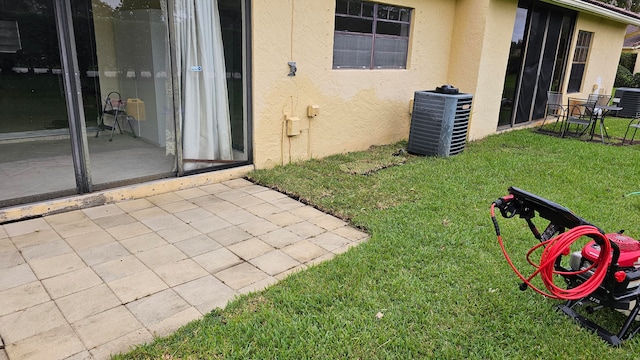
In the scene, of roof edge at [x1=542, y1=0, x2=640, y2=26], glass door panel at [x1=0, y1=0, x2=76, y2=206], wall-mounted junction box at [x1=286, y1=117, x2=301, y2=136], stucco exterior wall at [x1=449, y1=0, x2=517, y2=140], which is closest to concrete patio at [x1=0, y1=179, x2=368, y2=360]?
wall-mounted junction box at [x1=286, y1=117, x2=301, y2=136]

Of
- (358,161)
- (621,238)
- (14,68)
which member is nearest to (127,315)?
(621,238)

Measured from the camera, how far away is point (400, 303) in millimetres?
2627

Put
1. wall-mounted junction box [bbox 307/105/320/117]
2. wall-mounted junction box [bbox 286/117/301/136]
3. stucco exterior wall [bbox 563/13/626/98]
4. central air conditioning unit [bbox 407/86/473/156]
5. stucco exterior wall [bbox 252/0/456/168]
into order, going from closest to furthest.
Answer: stucco exterior wall [bbox 252/0/456/168]
wall-mounted junction box [bbox 286/117/301/136]
wall-mounted junction box [bbox 307/105/320/117]
central air conditioning unit [bbox 407/86/473/156]
stucco exterior wall [bbox 563/13/626/98]

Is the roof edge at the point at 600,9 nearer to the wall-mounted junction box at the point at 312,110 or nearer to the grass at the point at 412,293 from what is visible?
the grass at the point at 412,293

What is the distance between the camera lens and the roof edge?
8.28 metres

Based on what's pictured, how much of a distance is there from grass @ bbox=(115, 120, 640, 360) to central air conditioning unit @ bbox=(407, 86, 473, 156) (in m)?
1.32

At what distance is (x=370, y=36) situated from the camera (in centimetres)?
628

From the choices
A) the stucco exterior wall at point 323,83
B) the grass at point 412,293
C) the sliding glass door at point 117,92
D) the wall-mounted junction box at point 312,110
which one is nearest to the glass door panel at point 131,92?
the sliding glass door at point 117,92

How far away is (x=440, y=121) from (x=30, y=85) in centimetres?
651

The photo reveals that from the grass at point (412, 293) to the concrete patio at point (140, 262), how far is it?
0.65ft

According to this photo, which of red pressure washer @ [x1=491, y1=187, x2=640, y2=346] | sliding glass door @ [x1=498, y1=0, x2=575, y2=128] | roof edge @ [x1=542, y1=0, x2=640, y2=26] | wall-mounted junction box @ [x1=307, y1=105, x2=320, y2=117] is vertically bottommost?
red pressure washer @ [x1=491, y1=187, x2=640, y2=346]

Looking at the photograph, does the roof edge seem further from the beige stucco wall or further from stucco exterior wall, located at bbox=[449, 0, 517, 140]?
the beige stucco wall

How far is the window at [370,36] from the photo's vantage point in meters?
5.91

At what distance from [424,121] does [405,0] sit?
6.41ft
